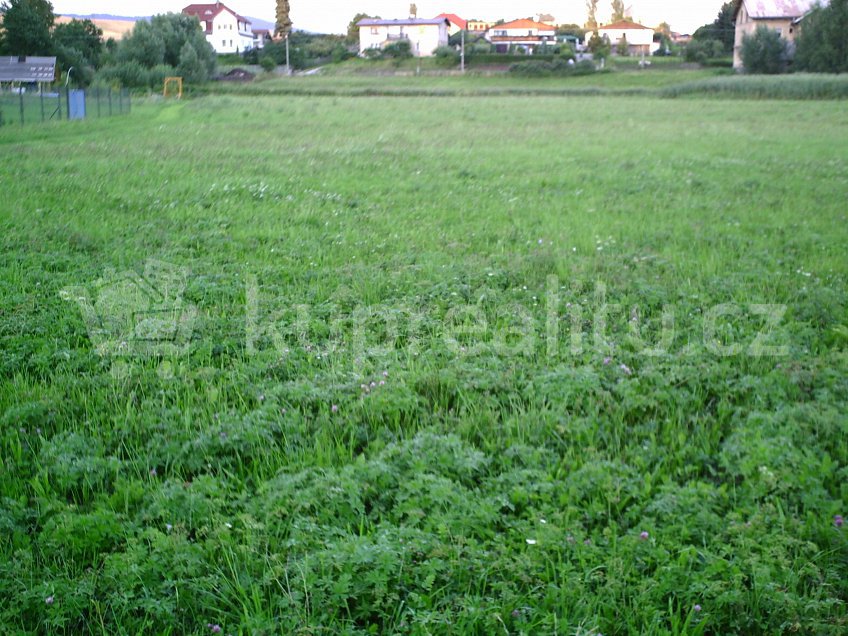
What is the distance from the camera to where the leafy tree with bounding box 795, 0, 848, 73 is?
5328 centimetres

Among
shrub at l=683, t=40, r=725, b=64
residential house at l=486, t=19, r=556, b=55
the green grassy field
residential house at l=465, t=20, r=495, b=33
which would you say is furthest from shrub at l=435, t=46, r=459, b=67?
the green grassy field

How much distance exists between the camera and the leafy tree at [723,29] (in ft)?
259

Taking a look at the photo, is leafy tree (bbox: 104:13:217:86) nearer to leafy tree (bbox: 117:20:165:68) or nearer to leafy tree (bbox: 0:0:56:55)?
leafy tree (bbox: 117:20:165:68)

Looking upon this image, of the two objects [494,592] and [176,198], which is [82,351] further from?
[176,198]

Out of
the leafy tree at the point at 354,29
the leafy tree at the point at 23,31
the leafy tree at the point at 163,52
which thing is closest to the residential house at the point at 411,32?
the leafy tree at the point at 354,29

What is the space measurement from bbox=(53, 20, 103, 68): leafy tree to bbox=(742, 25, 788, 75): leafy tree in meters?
45.7

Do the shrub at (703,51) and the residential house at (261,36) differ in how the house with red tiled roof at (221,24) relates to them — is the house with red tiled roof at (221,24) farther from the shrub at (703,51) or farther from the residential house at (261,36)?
the shrub at (703,51)

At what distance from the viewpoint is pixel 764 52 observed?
188 ft

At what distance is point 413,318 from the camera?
6.15 meters

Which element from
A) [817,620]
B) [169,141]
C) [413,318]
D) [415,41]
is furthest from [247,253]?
[415,41]

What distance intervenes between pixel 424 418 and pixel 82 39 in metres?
63.4

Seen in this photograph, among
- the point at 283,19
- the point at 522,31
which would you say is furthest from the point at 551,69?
the point at 522,31

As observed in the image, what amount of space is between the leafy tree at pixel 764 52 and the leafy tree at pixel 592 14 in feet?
177

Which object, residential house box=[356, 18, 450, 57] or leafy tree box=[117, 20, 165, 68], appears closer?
leafy tree box=[117, 20, 165, 68]
